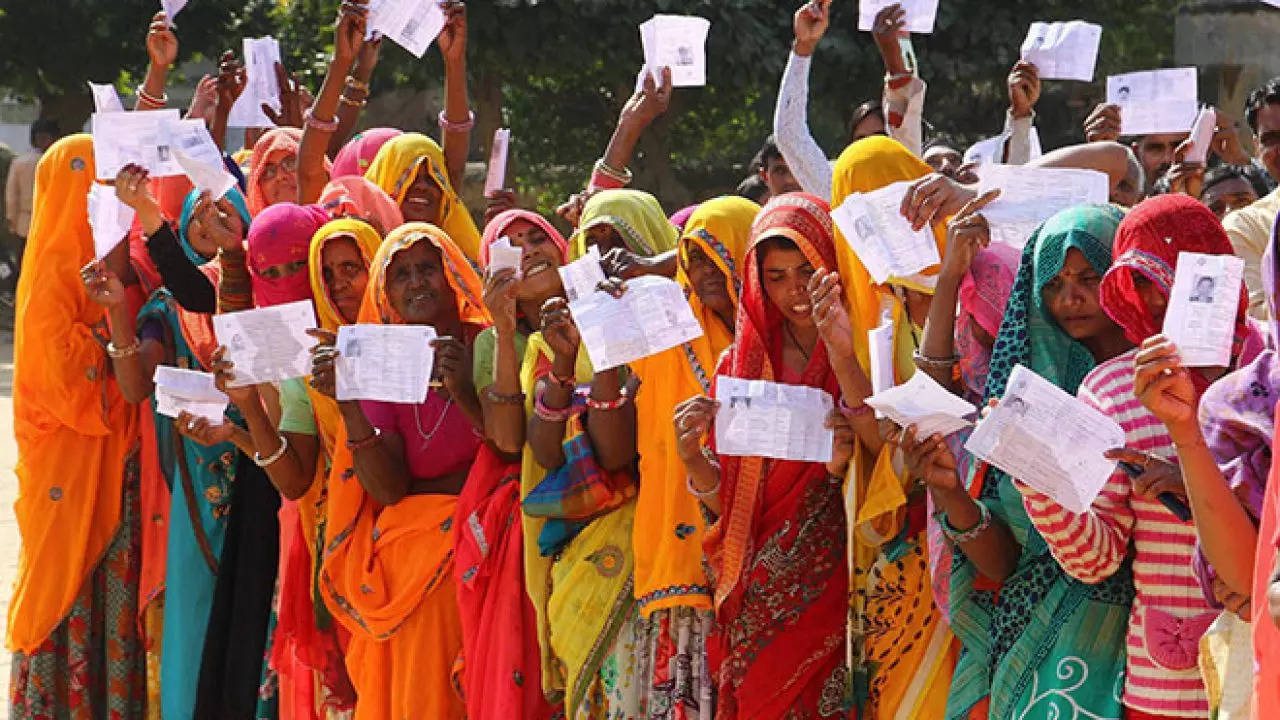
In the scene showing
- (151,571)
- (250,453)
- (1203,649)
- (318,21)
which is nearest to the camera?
(1203,649)

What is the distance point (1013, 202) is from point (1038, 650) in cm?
97

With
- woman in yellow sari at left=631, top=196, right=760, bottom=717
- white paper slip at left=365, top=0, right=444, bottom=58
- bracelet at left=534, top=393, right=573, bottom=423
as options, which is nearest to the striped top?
woman in yellow sari at left=631, top=196, right=760, bottom=717

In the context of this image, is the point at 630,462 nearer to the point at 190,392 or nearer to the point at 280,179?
the point at 190,392

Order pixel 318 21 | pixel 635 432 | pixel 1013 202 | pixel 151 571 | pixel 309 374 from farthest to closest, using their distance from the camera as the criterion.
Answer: pixel 318 21, pixel 151 571, pixel 309 374, pixel 635 432, pixel 1013 202

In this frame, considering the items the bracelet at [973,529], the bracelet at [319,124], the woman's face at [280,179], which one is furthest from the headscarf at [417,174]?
the bracelet at [973,529]

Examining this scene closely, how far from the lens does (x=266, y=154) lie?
20.6ft

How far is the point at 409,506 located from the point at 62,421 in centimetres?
178

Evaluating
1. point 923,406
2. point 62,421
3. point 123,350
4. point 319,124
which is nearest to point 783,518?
point 923,406

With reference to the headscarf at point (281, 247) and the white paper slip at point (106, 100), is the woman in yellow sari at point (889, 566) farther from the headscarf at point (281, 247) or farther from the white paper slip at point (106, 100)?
Answer: the white paper slip at point (106, 100)

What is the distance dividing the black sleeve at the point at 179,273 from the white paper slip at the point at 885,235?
2596 mm

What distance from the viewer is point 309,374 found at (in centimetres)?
484

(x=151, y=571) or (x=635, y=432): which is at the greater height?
(x=635, y=432)

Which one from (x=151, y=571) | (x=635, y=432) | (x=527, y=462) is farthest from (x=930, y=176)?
(x=151, y=571)

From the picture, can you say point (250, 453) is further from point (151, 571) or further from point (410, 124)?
point (410, 124)
